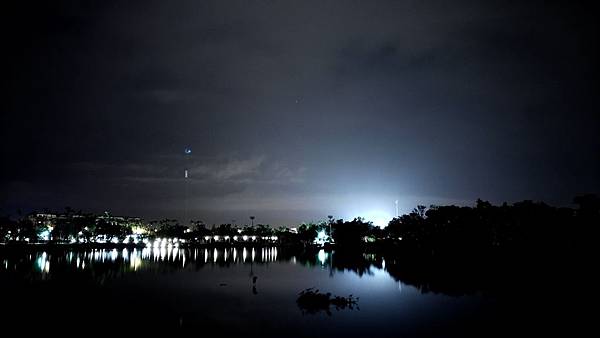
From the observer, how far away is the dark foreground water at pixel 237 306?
3186 centimetres

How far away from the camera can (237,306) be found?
41062 millimetres

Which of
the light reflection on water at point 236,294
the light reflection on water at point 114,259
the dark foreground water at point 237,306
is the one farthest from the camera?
the light reflection on water at point 114,259

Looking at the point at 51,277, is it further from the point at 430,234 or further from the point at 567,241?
the point at 430,234

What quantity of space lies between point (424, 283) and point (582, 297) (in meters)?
18.4

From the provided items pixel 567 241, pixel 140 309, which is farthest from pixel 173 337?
pixel 567 241

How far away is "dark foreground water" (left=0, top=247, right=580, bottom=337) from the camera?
31859 millimetres

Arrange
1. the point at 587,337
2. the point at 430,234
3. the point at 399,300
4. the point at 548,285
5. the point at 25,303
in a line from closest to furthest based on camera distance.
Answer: the point at 587,337 < the point at 25,303 < the point at 399,300 < the point at 548,285 < the point at 430,234

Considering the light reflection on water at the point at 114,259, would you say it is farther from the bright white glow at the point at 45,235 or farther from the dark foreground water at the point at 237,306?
the bright white glow at the point at 45,235

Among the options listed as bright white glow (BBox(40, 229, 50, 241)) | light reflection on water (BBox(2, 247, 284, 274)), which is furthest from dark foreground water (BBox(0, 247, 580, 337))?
bright white glow (BBox(40, 229, 50, 241))

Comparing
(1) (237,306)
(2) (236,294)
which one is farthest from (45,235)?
(1) (237,306)

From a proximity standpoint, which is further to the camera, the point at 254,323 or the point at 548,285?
the point at 548,285

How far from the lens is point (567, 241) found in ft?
207

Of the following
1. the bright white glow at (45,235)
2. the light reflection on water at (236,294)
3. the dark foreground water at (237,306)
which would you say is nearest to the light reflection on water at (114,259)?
the light reflection on water at (236,294)

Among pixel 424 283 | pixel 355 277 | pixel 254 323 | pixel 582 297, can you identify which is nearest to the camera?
pixel 254 323
